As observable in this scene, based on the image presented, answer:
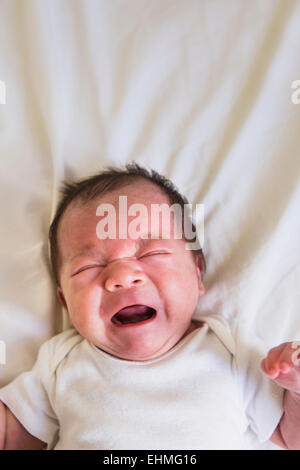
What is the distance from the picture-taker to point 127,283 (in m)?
0.88

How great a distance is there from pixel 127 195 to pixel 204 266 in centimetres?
23

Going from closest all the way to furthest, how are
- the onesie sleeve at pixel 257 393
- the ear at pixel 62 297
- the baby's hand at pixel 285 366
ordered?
the baby's hand at pixel 285 366 → the onesie sleeve at pixel 257 393 → the ear at pixel 62 297

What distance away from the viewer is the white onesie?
0.88 m

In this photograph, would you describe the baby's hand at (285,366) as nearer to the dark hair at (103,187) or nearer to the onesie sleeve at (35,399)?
the dark hair at (103,187)

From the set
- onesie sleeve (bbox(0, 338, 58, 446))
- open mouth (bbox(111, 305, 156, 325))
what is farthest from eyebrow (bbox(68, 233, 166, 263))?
→ onesie sleeve (bbox(0, 338, 58, 446))

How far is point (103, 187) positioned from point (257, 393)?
1.53 ft

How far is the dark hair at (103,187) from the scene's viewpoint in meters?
0.98
